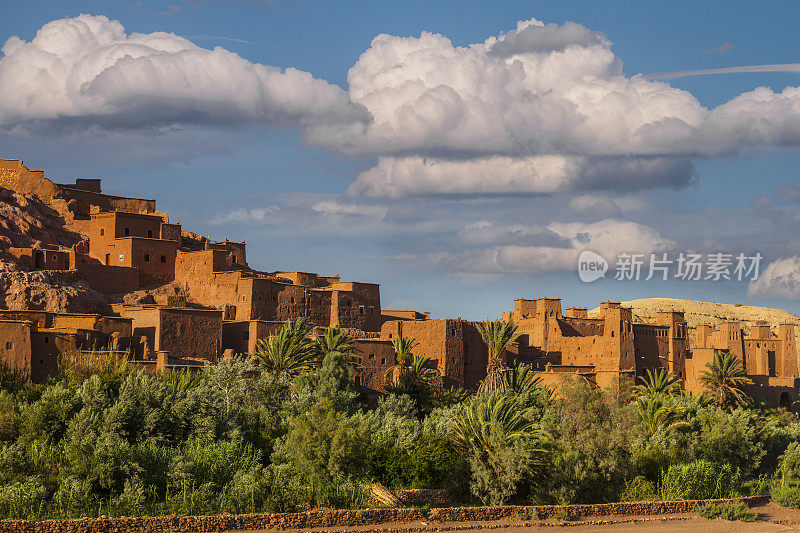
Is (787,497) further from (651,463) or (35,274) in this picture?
(35,274)

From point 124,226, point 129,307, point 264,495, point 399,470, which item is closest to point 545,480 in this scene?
point 399,470

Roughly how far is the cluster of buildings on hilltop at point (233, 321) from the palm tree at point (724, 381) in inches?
51.1

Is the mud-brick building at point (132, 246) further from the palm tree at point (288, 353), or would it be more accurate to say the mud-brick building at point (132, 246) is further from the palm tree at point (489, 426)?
the palm tree at point (489, 426)

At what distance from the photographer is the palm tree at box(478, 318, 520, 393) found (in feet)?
145

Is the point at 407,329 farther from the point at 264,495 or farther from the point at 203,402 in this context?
the point at 264,495

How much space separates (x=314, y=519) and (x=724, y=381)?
33108mm

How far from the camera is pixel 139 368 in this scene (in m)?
37.3

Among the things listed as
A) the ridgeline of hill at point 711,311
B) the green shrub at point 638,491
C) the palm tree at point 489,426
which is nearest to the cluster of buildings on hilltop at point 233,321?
the palm tree at point 489,426

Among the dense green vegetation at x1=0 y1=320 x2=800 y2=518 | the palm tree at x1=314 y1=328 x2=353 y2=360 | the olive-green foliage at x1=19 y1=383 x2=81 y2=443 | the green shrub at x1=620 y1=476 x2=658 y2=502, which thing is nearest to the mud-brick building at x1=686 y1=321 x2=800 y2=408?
the dense green vegetation at x1=0 y1=320 x2=800 y2=518

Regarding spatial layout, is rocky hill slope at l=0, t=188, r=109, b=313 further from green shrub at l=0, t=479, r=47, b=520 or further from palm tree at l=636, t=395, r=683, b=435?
palm tree at l=636, t=395, r=683, b=435

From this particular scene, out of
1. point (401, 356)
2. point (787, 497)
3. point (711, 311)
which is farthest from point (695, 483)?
point (711, 311)

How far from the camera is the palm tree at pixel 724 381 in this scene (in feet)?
177

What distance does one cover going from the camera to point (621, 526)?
1194 inches

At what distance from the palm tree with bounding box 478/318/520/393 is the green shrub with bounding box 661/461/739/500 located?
958cm
